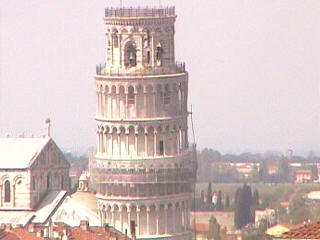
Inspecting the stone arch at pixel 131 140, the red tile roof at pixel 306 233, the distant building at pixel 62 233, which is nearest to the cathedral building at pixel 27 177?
the stone arch at pixel 131 140

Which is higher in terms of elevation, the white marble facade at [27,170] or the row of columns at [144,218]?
the white marble facade at [27,170]

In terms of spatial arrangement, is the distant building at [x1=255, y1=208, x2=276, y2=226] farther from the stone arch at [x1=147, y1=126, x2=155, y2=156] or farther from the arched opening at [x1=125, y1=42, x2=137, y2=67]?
the arched opening at [x1=125, y1=42, x2=137, y2=67]

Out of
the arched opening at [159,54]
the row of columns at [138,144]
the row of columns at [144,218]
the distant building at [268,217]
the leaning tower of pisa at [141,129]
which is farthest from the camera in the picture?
the distant building at [268,217]

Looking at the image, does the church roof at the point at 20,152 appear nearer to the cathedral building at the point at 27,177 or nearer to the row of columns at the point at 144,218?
the cathedral building at the point at 27,177

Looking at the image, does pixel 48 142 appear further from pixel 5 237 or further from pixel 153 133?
pixel 5 237

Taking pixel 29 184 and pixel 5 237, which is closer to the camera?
pixel 5 237

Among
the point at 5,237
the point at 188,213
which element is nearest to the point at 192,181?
the point at 188,213
